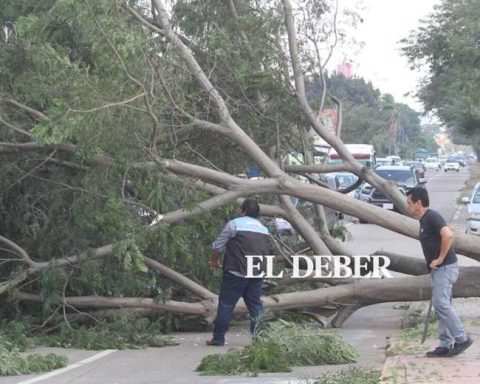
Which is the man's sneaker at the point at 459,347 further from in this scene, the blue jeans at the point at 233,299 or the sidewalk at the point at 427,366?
the blue jeans at the point at 233,299

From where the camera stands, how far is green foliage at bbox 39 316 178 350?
11.1 metres

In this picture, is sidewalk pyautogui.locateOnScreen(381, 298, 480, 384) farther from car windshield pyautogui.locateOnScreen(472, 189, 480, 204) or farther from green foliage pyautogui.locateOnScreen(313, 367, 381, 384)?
car windshield pyautogui.locateOnScreen(472, 189, 480, 204)

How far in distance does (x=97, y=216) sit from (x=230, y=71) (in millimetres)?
3257

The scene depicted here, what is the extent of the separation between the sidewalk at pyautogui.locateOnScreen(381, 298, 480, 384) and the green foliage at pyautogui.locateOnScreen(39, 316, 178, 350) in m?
2.83

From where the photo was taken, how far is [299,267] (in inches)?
514

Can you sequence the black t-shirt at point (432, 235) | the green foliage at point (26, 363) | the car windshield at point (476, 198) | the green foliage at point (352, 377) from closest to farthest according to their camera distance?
1. the green foliage at point (352, 377)
2. the black t-shirt at point (432, 235)
3. the green foliage at point (26, 363)
4. the car windshield at point (476, 198)

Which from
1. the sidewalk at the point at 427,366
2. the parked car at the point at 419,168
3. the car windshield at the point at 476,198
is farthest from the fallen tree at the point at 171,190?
the parked car at the point at 419,168

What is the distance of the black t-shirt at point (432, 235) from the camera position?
8.98 m

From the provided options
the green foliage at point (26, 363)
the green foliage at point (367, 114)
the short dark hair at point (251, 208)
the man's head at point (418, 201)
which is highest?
the green foliage at point (367, 114)

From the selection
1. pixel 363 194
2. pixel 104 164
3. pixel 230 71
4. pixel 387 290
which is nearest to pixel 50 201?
pixel 104 164

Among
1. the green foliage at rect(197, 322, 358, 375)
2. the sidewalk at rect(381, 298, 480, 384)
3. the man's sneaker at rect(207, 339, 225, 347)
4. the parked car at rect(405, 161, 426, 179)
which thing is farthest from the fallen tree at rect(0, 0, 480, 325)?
the parked car at rect(405, 161, 426, 179)

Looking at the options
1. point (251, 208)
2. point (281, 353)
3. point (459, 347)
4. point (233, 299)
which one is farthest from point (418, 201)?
point (233, 299)

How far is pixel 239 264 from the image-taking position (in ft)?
35.0

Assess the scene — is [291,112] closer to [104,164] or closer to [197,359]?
[104,164]
